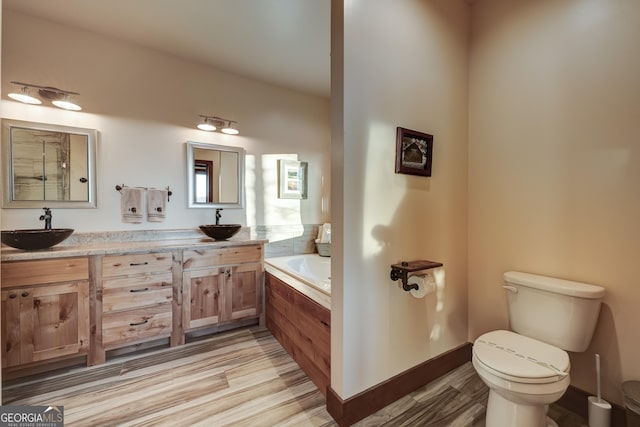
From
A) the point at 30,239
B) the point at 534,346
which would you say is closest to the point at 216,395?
the point at 30,239

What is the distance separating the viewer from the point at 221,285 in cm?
243

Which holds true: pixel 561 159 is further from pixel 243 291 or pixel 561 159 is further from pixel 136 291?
pixel 136 291

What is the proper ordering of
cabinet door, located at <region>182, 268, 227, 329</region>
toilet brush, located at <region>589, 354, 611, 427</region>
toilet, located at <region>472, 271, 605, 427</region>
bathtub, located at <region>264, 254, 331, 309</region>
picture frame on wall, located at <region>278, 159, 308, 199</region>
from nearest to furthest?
1. toilet, located at <region>472, 271, 605, 427</region>
2. toilet brush, located at <region>589, 354, 611, 427</region>
3. bathtub, located at <region>264, 254, 331, 309</region>
4. cabinet door, located at <region>182, 268, 227, 329</region>
5. picture frame on wall, located at <region>278, 159, 308, 199</region>

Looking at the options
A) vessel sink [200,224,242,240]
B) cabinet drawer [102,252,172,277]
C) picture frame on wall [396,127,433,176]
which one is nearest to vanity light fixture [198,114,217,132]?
vessel sink [200,224,242,240]

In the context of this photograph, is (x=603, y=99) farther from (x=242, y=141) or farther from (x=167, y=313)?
(x=167, y=313)

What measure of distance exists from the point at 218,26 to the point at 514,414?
3234mm

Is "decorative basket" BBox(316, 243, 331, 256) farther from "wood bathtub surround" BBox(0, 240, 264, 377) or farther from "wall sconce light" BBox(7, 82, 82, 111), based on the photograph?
"wall sconce light" BBox(7, 82, 82, 111)

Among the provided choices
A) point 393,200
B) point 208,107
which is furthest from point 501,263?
point 208,107

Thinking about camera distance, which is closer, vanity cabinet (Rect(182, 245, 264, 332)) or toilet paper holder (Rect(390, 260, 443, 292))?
toilet paper holder (Rect(390, 260, 443, 292))

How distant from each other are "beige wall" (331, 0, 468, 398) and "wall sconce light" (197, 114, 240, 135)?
5.71 feet

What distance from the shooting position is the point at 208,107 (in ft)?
9.27

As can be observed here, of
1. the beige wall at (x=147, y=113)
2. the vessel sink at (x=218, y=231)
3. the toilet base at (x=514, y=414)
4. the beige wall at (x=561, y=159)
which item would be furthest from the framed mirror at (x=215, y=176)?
the toilet base at (x=514, y=414)

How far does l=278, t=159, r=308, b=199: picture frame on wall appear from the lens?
10.7 ft

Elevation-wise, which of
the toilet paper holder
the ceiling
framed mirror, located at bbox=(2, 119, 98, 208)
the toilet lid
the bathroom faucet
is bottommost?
the toilet lid
